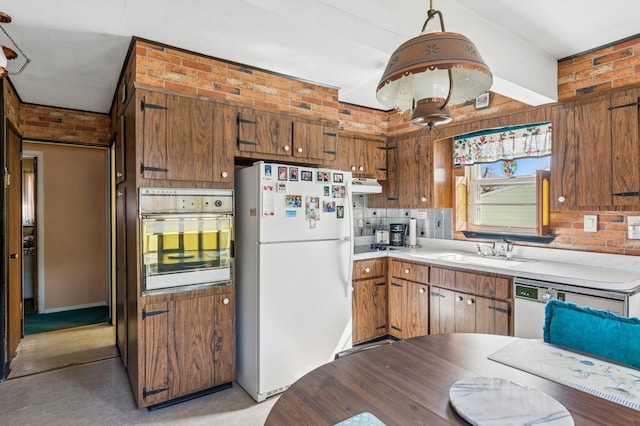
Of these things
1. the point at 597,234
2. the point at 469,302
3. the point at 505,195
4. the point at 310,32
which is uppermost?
the point at 310,32

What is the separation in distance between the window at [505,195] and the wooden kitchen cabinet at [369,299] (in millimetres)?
1099

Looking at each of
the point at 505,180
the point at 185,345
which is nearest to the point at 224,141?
the point at 185,345

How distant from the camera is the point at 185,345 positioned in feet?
8.04

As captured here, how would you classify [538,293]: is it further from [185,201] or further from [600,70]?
[185,201]

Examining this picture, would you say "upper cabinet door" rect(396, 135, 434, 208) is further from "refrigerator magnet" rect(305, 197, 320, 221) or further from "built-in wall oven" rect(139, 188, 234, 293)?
"built-in wall oven" rect(139, 188, 234, 293)

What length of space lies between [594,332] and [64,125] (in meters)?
4.66

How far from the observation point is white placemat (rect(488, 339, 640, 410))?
111 centimetres

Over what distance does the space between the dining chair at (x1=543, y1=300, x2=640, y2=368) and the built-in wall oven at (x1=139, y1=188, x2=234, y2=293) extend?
2.02 metres

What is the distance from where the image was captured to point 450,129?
3.49 m

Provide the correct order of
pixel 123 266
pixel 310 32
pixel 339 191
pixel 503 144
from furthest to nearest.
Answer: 1. pixel 503 144
2. pixel 123 266
3. pixel 339 191
4. pixel 310 32

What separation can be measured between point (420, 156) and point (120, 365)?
3442 mm

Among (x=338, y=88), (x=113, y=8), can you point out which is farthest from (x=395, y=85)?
(x=338, y=88)

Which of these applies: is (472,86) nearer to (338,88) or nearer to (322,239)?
(322,239)

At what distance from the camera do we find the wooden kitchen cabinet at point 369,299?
3.36 m
